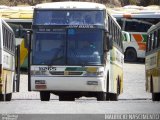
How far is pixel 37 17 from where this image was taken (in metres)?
20.9

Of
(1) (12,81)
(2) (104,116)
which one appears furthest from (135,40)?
(2) (104,116)

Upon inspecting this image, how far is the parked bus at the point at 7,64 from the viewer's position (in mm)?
20016

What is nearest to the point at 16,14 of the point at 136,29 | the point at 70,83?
the point at 136,29

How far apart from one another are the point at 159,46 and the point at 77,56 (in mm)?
2561

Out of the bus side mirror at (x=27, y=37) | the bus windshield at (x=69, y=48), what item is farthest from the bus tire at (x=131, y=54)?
the bus side mirror at (x=27, y=37)

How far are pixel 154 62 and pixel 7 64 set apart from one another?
468cm

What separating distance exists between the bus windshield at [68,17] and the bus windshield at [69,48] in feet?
1.23

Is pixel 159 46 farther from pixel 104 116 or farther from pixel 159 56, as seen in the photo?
pixel 104 116

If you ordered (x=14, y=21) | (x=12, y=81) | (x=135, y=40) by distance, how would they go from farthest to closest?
1. (x=135, y=40)
2. (x=14, y=21)
3. (x=12, y=81)

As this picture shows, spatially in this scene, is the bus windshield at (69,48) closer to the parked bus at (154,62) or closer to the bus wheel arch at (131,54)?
Answer: the parked bus at (154,62)

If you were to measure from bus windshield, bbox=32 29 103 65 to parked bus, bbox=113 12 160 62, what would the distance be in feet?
78.2

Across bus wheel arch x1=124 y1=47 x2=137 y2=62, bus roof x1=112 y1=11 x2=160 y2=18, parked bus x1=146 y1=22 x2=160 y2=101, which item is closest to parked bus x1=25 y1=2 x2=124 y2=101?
parked bus x1=146 y1=22 x2=160 y2=101

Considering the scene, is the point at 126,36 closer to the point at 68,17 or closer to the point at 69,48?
the point at 68,17

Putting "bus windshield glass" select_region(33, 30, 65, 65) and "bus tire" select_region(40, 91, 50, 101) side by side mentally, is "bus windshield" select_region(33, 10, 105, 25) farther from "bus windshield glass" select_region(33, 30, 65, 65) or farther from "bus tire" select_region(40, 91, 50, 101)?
"bus tire" select_region(40, 91, 50, 101)
